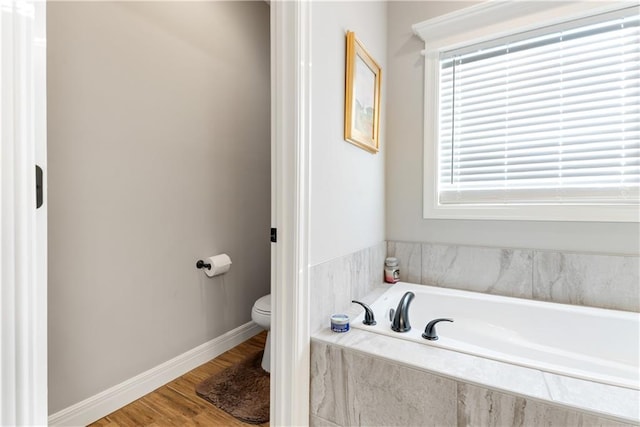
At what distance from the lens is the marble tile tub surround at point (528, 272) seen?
1.57m

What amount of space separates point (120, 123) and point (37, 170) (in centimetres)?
116

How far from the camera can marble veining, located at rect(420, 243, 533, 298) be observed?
5.84 feet

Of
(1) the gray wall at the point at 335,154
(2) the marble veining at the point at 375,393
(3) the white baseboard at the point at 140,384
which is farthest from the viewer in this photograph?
(3) the white baseboard at the point at 140,384

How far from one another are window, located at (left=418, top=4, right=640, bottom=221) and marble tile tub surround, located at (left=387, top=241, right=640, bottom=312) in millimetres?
238

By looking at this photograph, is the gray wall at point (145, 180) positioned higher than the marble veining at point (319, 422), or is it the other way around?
the gray wall at point (145, 180)

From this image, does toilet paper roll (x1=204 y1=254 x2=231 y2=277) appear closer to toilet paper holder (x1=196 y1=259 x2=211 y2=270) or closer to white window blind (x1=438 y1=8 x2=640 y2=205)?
toilet paper holder (x1=196 y1=259 x2=211 y2=270)

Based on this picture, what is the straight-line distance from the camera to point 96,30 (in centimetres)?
145

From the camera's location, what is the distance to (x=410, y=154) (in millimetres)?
2104

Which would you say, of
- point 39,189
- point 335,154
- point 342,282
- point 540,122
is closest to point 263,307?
point 342,282

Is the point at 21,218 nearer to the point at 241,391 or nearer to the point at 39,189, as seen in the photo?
the point at 39,189

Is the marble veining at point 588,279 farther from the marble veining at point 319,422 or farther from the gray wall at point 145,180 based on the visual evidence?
the gray wall at point 145,180

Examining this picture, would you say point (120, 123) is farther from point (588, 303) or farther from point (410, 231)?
point (588, 303)

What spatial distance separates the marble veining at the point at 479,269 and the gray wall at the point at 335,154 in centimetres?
51

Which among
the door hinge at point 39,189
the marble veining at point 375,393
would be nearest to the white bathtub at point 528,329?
the marble veining at point 375,393
